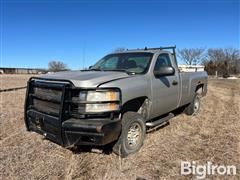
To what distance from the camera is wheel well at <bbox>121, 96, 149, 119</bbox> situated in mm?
4836

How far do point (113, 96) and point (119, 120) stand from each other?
0.41m

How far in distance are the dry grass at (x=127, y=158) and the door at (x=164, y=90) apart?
621 millimetres

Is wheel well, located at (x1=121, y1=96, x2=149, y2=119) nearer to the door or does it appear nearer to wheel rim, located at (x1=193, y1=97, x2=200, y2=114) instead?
the door

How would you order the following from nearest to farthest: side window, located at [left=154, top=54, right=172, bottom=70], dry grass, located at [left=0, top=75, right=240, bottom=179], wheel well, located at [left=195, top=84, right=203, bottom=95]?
dry grass, located at [left=0, top=75, right=240, bottom=179]
side window, located at [left=154, top=54, right=172, bottom=70]
wheel well, located at [left=195, top=84, right=203, bottom=95]

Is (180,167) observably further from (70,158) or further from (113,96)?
(70,158)

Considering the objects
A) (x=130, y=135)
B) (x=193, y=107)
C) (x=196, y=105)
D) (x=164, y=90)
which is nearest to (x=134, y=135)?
(x=130, y=135)

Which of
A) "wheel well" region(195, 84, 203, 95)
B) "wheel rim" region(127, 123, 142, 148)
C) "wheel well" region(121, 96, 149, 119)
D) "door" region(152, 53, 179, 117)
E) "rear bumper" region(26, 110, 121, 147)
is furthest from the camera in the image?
"wheel well" region(195, 84, 203, 95)

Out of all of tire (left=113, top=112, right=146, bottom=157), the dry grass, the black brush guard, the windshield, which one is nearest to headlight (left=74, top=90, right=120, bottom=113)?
the black brush guard

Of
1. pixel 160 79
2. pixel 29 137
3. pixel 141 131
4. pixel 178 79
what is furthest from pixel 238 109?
pixel 29 137

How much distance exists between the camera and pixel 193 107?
25.7 feet

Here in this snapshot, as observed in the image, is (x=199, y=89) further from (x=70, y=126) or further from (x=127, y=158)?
(x=70, y=126)

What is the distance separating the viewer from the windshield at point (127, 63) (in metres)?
5.43

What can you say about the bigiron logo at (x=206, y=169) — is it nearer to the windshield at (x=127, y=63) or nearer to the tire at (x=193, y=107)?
the windshield at (x=127, y=63)

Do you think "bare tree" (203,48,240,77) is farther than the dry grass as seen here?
Yes
